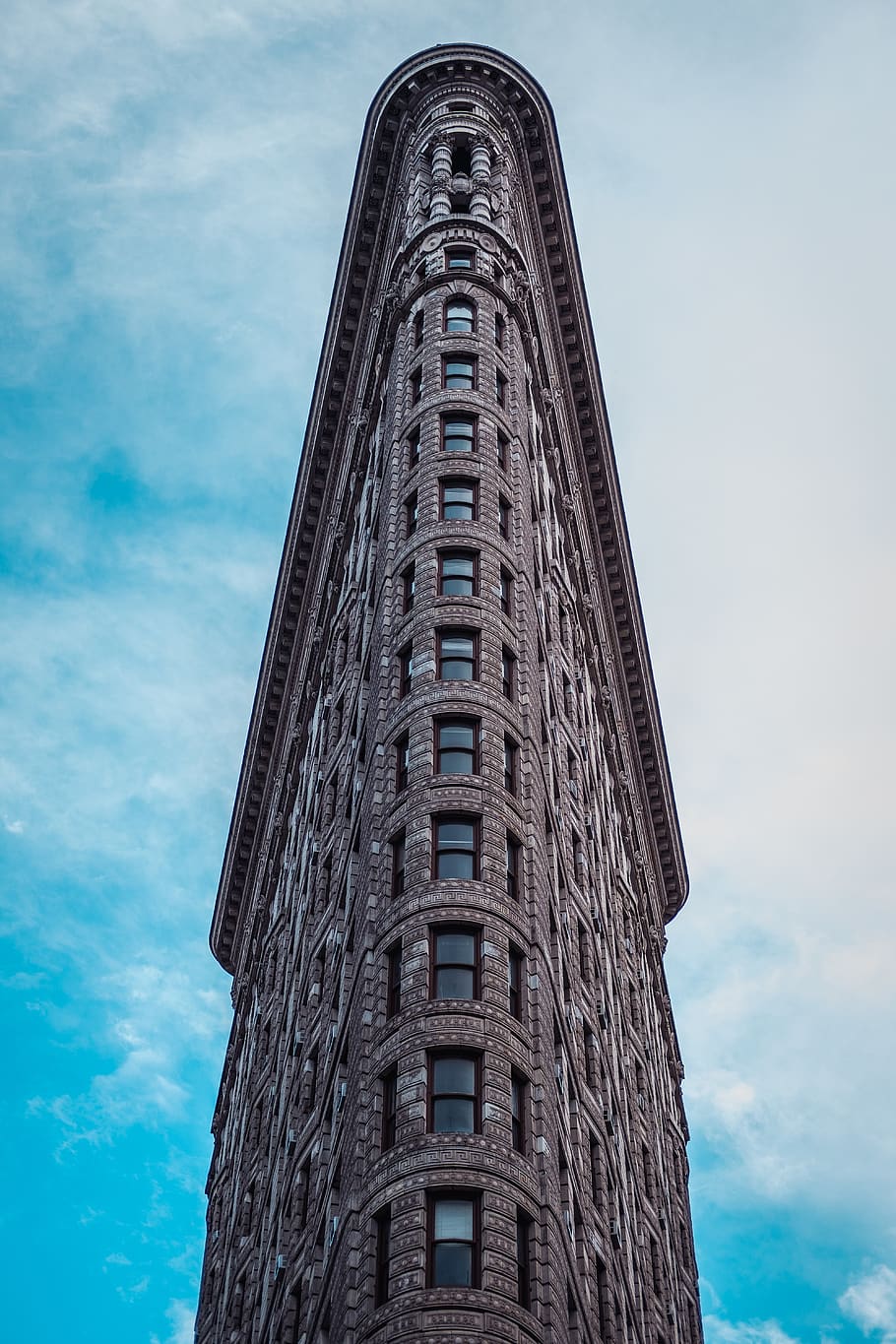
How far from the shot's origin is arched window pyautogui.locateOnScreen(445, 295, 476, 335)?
219ft

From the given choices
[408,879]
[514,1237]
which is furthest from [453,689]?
[514,1237]

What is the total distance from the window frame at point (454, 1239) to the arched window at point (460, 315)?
123ft

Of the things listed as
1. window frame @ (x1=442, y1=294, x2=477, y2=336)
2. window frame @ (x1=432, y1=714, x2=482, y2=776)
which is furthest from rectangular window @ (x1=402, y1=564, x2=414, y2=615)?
window frame @ (x1=442, y1=294, x2=477, y2=336)

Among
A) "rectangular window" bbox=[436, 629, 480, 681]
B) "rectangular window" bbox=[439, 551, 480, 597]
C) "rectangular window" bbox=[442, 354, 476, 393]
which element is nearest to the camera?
"rectangular window" bbox=[436, 629, 480, 681]

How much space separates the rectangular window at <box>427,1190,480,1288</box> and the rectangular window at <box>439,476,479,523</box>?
83.3 feet

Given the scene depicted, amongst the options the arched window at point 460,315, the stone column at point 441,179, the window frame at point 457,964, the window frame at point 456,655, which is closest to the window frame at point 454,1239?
the window frame at point 457,964

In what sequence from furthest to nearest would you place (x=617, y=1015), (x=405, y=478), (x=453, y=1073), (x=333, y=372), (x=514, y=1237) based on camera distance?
(x=333, y=372) < (x=617, y=1015) < (x=405, y=478) < (x=453, y=1073) < (x=514, y=1237)

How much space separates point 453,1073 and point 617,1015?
26.5m

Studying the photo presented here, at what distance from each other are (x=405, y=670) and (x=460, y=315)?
789 inches

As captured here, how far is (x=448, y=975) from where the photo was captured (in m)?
44.1

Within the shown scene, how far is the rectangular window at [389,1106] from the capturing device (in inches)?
1620

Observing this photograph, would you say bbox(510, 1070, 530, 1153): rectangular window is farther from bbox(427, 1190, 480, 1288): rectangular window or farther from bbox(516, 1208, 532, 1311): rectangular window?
bbox(427, 1190, 480, 1288): rectangular window

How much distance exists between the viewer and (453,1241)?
3825 cm

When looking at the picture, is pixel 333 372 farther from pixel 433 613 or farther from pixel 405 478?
pixel 433 613
